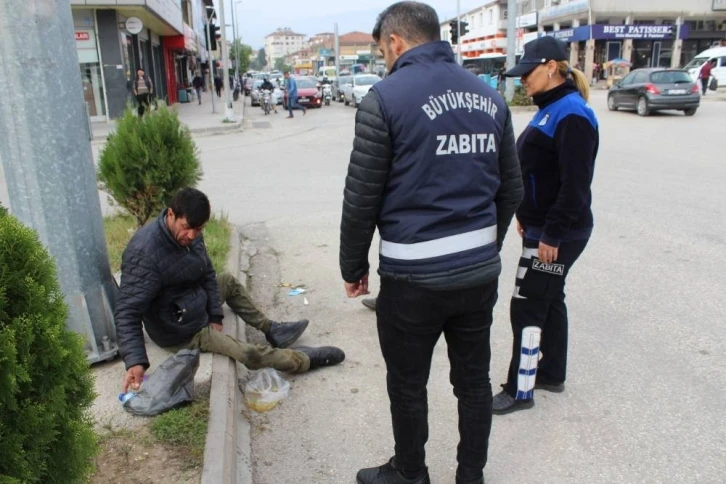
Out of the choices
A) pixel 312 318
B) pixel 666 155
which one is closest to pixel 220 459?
pixel 312 318

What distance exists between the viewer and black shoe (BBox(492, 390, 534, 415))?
11.4 feet

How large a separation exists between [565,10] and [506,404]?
4892cm

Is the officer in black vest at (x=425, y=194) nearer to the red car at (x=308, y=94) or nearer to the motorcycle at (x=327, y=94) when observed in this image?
the red car at (x=308, y=94)

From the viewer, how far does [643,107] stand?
1928cm

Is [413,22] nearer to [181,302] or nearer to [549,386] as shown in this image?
[181,302]

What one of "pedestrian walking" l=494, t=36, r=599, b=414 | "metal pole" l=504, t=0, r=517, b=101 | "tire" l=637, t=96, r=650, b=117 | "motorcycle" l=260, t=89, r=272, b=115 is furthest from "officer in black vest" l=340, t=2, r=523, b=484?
"motorcycle" l=260, t=89, r=272, b=115

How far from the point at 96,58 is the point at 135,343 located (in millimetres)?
19497

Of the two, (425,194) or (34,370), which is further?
(425,194)

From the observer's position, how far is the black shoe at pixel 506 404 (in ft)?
11.4

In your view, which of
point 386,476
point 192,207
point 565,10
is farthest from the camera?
point 565,10

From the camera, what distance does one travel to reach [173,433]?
3047 mm

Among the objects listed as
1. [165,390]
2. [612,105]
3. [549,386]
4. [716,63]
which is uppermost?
[716,63]

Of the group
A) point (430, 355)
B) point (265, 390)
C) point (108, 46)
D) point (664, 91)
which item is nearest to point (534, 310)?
point (430, 355)

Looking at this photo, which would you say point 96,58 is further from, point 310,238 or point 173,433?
point 173,433
